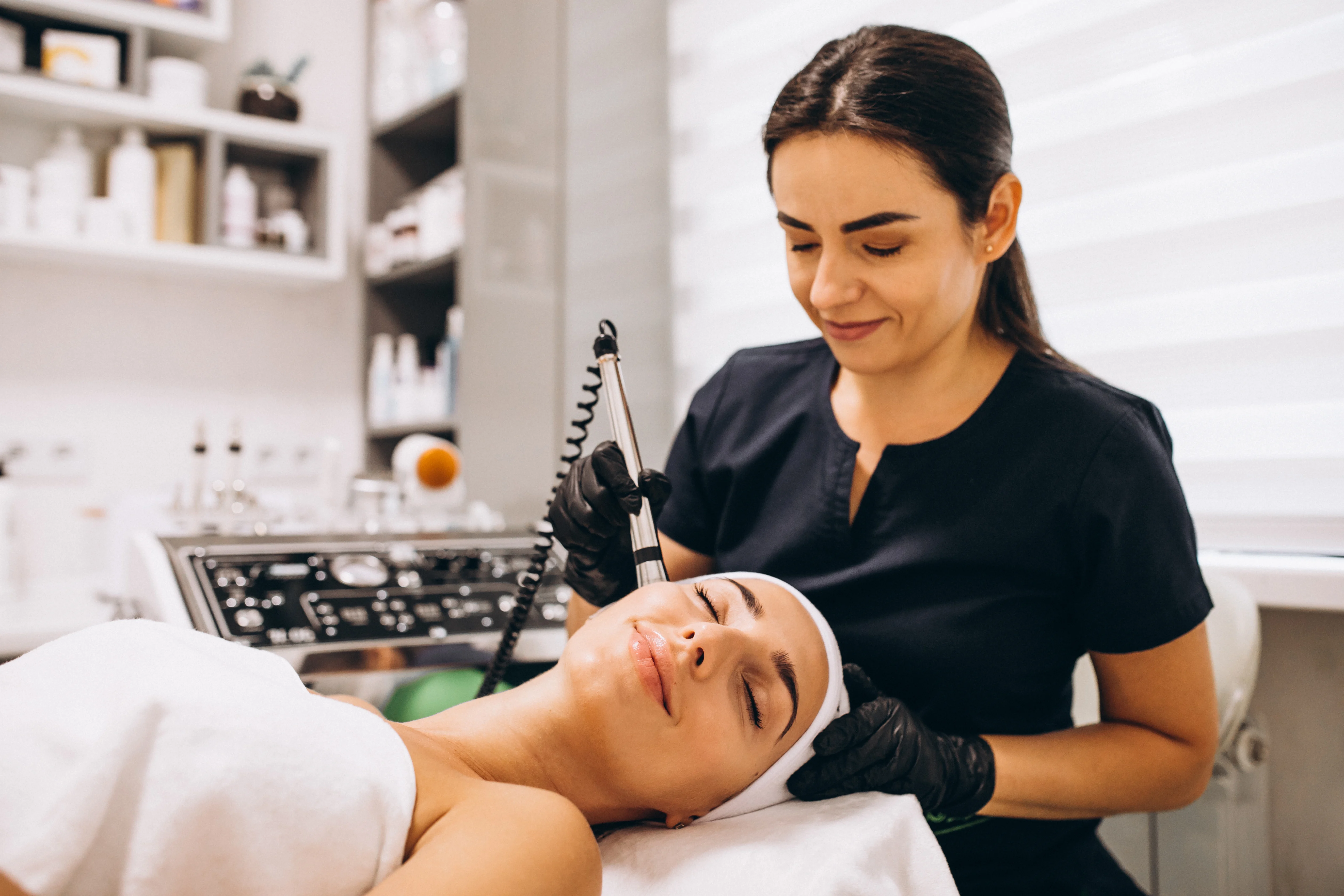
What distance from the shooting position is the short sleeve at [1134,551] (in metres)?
1.00

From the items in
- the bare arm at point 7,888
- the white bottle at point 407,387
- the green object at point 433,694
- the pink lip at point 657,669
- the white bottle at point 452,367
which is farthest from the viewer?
the white bottle at point 407,387

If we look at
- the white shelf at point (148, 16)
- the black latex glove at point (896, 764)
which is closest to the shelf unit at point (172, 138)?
the white shelf at point (148, 16)

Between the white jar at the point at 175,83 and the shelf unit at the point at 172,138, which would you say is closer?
the shelf unit at the point at 172,138

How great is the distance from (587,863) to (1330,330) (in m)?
1.28

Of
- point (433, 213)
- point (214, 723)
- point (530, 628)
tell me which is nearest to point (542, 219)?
point (433, 213)

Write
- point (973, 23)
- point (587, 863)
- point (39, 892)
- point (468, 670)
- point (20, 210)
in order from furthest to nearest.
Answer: point (20, 210) < point (973, 23) < point (468, 670) < point (587, 863) < point (39, 892)

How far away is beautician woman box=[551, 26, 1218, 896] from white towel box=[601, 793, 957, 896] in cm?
5

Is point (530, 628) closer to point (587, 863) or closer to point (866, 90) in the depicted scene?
point (587, 863)

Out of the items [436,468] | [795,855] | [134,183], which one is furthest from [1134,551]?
[134,183]

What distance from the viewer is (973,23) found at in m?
1.72

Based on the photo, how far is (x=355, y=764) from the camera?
0.72 meters

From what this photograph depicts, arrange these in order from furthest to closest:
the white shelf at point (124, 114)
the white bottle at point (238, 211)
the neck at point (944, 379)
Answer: the white bottle at point (238, 211) < the white shelf at point (124, 114) < the neck at point (944, 379)

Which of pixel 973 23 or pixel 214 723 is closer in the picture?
pixel 214 723

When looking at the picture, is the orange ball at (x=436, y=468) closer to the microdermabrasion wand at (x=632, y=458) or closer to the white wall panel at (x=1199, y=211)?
the microdermabrasion wand at (x=632, y=458)
